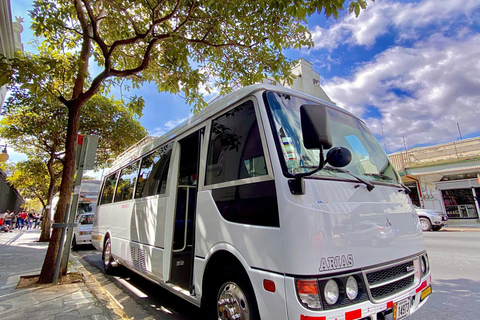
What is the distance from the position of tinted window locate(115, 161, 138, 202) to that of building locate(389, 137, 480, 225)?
18.0m

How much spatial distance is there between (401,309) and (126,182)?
18.1 feet

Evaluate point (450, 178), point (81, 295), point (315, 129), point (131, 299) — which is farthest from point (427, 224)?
point (81, 295)

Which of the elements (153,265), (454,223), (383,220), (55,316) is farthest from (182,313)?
(454,223)

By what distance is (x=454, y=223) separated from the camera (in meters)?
16.9

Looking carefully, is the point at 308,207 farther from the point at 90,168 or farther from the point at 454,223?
the point at 454,223

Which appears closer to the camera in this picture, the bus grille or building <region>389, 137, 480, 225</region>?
the bus grille

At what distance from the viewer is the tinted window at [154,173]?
4.18 metres

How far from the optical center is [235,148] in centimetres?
286

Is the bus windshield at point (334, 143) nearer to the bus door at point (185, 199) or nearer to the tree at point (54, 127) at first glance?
the bus door at point (185, 199)

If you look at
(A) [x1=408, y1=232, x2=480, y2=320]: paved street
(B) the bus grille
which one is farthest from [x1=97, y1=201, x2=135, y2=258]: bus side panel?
(A) [x1=408, y1=232, x2=480, y2=320]: paved street

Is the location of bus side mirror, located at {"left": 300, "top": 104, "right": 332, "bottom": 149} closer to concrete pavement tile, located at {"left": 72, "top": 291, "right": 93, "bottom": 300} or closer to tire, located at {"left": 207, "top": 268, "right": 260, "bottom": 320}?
tire, located at {"left": 207, "top": 268, "right": 260, "bottom": 320}

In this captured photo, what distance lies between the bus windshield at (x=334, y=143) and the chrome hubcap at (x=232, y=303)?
1218 mm

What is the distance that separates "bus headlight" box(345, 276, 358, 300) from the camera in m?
2.06

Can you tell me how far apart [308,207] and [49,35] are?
7258mm
